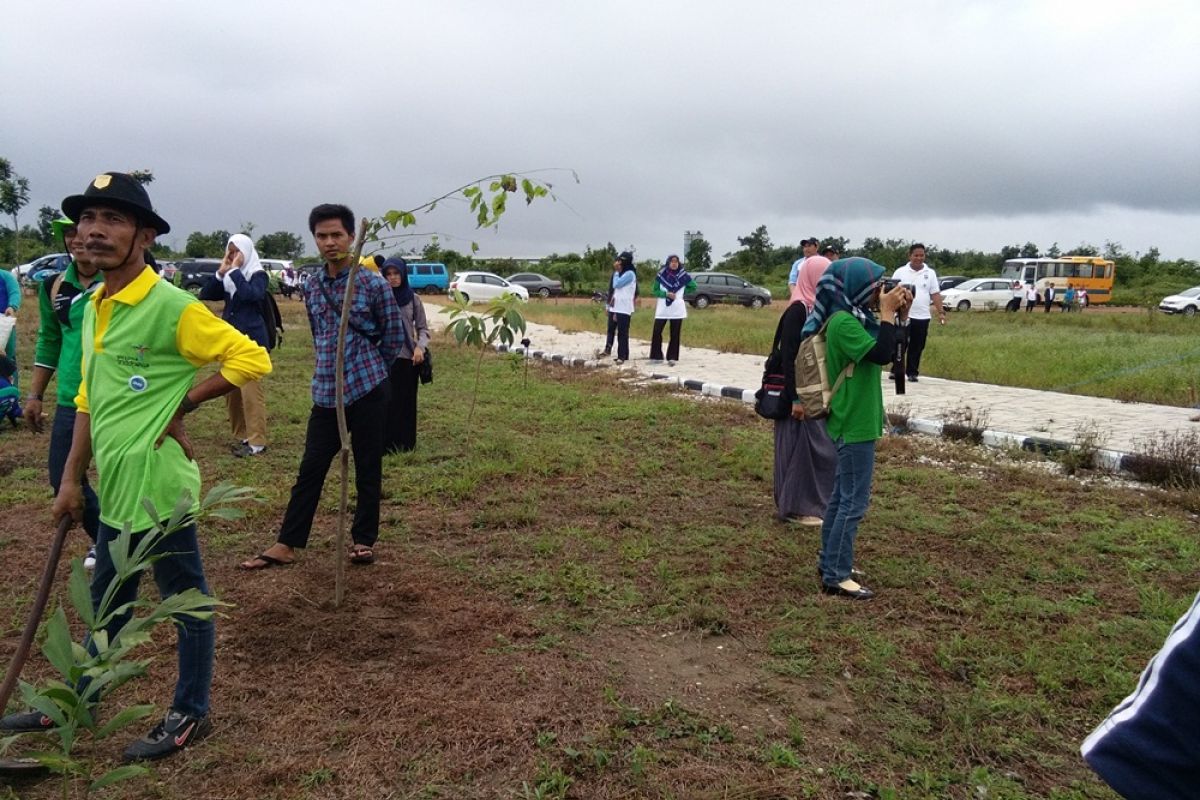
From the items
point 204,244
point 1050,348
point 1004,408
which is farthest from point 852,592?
point 204,244

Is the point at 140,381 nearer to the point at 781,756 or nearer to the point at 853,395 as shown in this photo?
the point at 781,756

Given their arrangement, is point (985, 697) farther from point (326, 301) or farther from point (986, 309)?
point (986, 309)

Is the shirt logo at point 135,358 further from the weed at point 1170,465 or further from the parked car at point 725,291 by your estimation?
the parked car at point 725,291

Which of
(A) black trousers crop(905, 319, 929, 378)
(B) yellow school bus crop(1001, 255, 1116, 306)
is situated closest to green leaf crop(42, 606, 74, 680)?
(A) black trousers crop(905, 319, 929, 378)

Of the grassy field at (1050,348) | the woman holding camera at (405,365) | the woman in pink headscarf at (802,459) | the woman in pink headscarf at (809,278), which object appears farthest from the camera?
the grassy field at (1050,348)

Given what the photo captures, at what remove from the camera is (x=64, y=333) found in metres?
3.98

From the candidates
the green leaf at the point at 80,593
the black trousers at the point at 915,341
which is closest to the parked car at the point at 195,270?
the black trousers at the point at 915,341

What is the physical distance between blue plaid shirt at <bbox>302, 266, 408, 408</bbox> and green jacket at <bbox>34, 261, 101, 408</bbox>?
1.00 metres

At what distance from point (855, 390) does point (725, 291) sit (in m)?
29.1

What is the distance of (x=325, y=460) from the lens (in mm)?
4117

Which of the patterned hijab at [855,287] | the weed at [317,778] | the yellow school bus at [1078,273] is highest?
the yellow school bus at [1078,273]

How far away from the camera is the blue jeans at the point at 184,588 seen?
8.59 feet

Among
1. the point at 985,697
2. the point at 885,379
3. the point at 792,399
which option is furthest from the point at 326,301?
the point at 885,379

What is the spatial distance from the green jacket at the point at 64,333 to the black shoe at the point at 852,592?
11.4 ft
